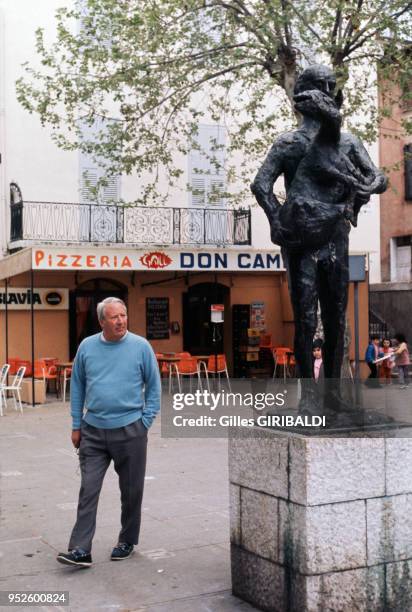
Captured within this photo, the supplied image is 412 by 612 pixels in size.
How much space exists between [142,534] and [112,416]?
1329 millimetres

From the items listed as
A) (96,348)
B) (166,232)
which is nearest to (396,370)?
(166,232)

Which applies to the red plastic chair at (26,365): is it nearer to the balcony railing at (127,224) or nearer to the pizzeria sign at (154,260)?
the pizzeria sign at (154,260)

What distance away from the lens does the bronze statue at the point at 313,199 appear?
16.3 ft

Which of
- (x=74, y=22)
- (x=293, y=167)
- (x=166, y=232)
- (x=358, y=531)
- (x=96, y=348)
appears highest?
(x=74, y=22)

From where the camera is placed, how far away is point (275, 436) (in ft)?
15.2

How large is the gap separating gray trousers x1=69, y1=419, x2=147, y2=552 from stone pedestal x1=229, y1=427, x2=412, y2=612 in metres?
1.03

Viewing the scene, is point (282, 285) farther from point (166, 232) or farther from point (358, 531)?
point (358, 531)

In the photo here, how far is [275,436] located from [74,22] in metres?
18.0

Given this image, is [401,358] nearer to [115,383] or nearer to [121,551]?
[121,551]

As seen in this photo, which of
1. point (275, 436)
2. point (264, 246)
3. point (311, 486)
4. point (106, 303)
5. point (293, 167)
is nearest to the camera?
point (311, 486)

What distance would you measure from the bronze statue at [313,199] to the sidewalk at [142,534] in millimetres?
1459

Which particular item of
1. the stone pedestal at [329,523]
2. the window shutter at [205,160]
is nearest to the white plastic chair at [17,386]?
the window shutter at [205,160]

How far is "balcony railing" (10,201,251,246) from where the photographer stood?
63.0ft

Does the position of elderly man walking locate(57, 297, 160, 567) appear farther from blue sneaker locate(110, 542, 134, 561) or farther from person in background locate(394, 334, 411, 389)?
person in background locate(394, 334, 411, 389)
